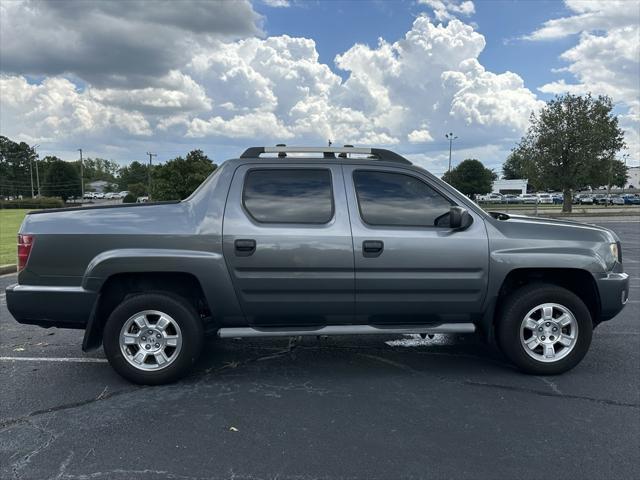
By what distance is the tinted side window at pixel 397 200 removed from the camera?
4070 millimetres

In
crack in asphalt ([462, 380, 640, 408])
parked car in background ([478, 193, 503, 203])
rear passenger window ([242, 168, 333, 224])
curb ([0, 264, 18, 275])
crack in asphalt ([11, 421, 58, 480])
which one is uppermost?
parked car in background ([478, 193, 503, 203])

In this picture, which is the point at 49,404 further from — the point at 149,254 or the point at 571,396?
the point at 571,396

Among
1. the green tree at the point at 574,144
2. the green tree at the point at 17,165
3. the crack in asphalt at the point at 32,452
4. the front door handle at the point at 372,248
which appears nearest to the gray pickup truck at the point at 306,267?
the front door handle at the point at 372,248

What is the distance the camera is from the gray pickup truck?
3.84 m

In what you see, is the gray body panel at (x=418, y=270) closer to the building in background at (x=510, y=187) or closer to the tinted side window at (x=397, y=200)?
the tinted side window at (x=397, y=200)

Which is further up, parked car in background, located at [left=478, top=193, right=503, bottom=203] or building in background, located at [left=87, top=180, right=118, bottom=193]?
building in background, located at [left=87, top=180, right=118, bottom=193]

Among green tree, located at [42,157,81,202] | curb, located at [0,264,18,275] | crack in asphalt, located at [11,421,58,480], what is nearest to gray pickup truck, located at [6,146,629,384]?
crack in asphalt, located at [11,421,58,480]

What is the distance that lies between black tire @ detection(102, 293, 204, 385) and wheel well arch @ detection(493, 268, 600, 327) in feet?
8.67

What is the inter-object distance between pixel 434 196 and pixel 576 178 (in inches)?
1319

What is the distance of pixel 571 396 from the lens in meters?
3.82

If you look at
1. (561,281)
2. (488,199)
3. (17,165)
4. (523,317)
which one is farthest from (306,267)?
(17,165)

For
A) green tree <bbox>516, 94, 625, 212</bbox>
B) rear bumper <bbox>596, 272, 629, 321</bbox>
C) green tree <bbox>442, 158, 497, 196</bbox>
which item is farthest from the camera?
green tree <bbox>442, 158, 497, 196</bbox>

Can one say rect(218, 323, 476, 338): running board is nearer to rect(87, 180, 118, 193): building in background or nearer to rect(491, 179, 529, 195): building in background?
rect(491, 179, 529, 195): building in background

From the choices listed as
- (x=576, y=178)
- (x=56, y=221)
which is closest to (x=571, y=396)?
(x=56, y=221)
